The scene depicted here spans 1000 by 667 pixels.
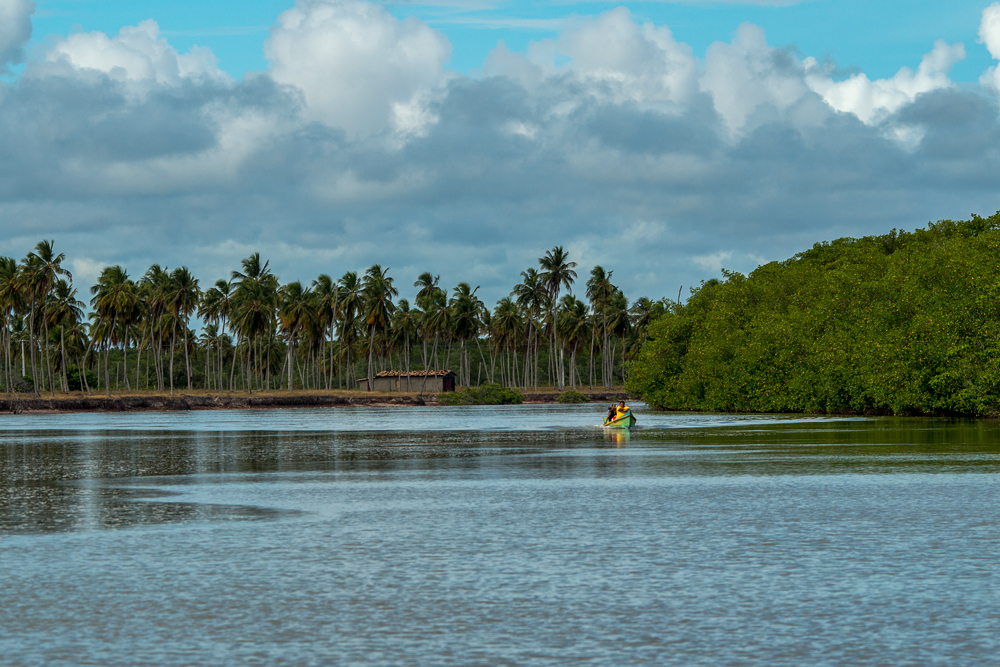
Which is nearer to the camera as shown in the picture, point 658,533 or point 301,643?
point 301,643

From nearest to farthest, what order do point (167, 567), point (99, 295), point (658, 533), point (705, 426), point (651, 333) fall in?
point (167, 567)
point (658, 533)
point (705, 426)
point (651, 333)
point (99, 295)

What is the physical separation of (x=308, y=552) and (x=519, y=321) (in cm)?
14048

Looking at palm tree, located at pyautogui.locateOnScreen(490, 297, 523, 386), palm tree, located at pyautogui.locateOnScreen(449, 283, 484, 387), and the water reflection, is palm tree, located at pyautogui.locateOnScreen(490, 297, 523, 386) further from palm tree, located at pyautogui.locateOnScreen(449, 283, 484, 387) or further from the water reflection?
the water reflection

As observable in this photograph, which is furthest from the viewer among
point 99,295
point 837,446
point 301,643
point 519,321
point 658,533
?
point 519,321

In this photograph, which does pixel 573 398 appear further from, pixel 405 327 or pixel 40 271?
pixel 40 271

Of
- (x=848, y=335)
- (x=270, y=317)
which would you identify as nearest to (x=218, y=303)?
(x=270, y=317)

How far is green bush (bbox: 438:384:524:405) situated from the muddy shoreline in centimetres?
279

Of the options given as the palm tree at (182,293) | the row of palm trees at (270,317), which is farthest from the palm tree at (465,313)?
the palm tree at (182,293)

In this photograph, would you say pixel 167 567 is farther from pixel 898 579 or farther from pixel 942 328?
pixel 942 328

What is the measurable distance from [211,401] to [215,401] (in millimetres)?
427

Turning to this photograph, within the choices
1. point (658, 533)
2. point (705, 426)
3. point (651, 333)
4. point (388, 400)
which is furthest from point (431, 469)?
point (388, 400)

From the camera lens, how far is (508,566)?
12.5 meters

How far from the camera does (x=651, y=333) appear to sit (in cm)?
9131

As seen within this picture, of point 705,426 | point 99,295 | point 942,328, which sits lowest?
point 705,426
